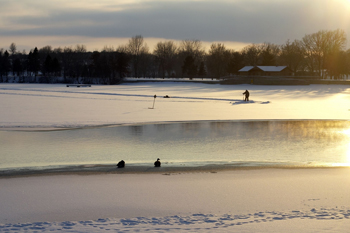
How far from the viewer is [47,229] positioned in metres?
5.93

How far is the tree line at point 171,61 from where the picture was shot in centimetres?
10531

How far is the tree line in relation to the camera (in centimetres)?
10531

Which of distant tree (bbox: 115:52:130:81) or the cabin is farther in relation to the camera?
distant tree (bbox: 115:52:130:81)

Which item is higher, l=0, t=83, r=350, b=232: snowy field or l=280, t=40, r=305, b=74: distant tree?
l=280, t=40, r=305, b=74: distant tree

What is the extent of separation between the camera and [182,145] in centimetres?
1442

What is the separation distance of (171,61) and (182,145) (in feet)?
393

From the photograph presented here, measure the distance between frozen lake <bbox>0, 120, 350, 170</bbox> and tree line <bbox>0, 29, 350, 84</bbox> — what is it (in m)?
85.7

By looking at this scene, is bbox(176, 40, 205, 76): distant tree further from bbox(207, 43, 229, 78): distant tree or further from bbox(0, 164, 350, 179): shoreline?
bbox(0, 164, 350, 179): shoreline

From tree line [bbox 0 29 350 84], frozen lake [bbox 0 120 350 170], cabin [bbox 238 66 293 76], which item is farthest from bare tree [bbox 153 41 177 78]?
frozen lake [bbox 0 120 350 170]

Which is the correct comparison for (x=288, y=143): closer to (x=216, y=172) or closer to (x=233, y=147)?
(x=233, y=147)

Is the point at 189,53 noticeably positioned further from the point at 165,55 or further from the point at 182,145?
the point at 182,145

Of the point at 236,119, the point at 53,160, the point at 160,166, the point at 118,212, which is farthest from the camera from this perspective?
the point at 236,119

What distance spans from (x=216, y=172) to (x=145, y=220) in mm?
→ 3996

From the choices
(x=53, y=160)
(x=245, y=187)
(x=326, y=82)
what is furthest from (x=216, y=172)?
(x=326, y=82)
